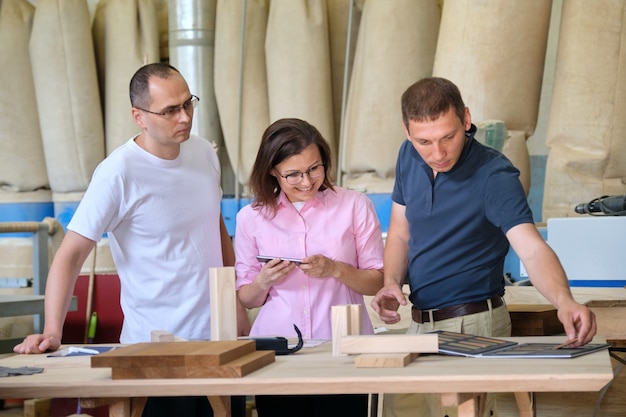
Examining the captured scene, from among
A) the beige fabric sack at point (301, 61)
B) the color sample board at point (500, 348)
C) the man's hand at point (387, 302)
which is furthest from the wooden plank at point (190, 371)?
the beige fabric sack at point (301, 61)

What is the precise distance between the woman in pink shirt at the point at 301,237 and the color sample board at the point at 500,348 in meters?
0.47

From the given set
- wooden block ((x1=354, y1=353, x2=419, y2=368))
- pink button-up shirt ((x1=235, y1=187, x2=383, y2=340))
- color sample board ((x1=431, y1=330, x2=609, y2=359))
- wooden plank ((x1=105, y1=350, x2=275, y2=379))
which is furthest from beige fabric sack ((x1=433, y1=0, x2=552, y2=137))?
wooden plank ((x1=105, y1=350, x2=275, y2=379))

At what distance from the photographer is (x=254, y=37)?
5363 millimetres

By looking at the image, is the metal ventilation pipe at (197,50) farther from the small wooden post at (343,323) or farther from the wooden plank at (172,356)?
the wooden plank at (172,356)

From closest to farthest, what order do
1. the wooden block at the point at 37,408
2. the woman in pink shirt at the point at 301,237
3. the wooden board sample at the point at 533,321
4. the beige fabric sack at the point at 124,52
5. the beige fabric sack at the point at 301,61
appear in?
the woman in pink shirt at the point at 301,237 → the wooden board sample at the point at 533,321 → the wooden block at the point at 37,408 → the beige fabric sack at the point at 301,61 → the beige fabric sack at the point at 124,52

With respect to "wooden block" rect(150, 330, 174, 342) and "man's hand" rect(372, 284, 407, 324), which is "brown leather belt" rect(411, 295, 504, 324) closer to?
"man's hand" rect(372, 284, 407, 324)

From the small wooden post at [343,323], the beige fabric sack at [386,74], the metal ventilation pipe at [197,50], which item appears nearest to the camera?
the small wooden post at [343,323]

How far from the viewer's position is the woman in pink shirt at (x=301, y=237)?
108 inches

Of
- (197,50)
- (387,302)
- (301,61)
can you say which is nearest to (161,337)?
(387,302)

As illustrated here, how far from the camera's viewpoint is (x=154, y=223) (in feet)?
9.30

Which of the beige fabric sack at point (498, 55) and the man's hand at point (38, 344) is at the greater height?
the beige fabric sack at point (498, 55)

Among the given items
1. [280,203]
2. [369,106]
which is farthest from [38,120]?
[280,203]

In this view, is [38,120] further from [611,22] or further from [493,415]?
[493,415]

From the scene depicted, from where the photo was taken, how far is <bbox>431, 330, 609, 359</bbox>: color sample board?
2141mm
